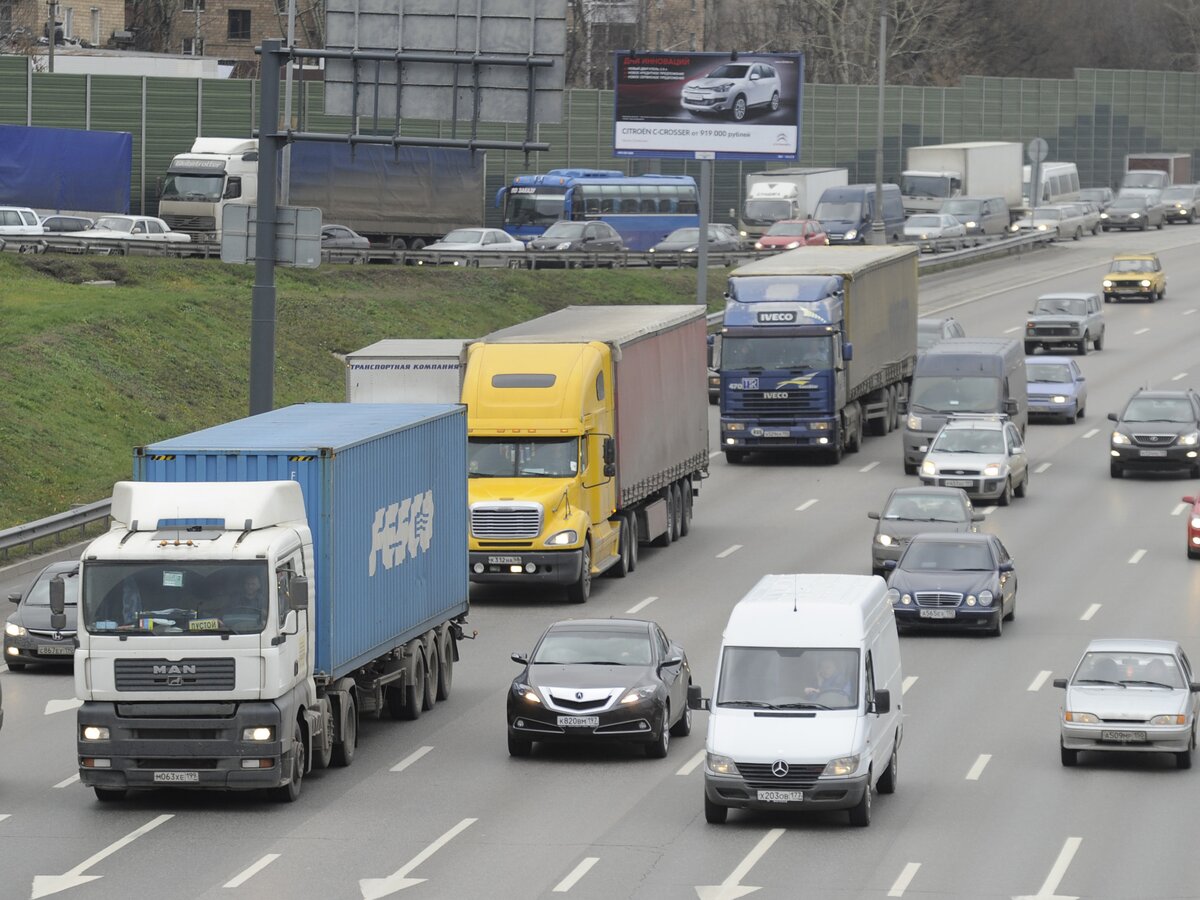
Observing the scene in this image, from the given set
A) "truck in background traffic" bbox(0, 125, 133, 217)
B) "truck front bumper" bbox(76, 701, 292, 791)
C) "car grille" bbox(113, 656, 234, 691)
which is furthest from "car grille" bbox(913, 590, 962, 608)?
"truck in background traffic" bbox(0, 125, 133, 217)

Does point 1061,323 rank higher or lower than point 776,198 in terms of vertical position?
lower

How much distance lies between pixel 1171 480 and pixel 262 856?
3177cm

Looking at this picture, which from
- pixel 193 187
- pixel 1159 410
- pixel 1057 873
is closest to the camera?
pixel 1057 873

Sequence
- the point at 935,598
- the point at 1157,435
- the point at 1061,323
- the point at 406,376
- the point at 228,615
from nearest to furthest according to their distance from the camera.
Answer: the point at 228,615 < the point at 935,598 < the point at 406,376 < the point at 1157,435 < the point at 1061,323

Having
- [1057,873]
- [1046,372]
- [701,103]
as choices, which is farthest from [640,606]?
[701,103]

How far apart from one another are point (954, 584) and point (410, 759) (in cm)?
1048

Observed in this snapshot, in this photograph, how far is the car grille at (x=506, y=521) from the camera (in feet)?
113

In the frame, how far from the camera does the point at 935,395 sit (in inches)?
1919

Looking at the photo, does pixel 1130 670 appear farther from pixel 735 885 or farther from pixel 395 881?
pixel 395 881

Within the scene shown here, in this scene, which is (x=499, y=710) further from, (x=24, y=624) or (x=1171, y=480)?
(x=1171, y=480)

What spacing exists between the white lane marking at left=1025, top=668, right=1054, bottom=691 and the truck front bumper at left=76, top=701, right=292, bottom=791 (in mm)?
11210

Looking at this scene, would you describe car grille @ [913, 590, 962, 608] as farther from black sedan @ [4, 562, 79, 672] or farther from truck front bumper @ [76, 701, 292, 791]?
truck front bumper @ [76, 701, 292, 791]

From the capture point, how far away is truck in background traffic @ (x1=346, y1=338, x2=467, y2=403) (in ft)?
117

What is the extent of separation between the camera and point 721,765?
69.2 ft
